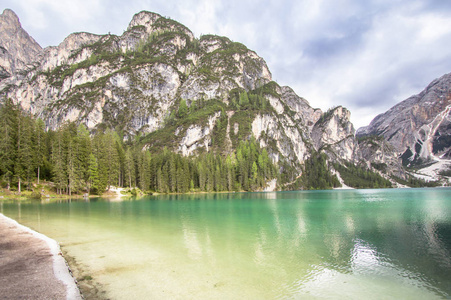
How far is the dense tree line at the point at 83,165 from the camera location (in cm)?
5294

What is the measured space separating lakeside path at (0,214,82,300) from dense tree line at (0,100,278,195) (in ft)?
166

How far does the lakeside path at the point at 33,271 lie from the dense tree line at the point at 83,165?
166ft

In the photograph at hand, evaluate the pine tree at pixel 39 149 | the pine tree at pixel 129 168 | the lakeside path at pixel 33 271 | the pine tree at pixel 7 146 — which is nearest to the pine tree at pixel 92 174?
the pine tree at pixel 39 149

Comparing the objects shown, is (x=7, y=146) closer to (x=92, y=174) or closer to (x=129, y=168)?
(x=92, y=174)

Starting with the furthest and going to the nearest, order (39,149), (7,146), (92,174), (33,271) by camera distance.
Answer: (92,174) → (39,149) → (7,146) → (33,271)

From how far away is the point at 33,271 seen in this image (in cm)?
912

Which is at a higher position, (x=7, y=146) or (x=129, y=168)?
(x=7, y=146)

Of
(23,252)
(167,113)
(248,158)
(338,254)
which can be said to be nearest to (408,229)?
(338,254)

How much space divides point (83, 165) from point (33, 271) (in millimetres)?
66996

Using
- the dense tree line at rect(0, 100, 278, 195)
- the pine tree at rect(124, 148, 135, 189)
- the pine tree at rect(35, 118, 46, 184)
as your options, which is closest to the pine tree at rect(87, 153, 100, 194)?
the dense tree line at rect(0, 100, 278, 195)

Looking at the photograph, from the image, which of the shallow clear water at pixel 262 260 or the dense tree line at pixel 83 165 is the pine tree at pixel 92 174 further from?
the shallow clear water at pixel 262 260

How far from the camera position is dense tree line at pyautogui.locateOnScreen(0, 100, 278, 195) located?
52.9m

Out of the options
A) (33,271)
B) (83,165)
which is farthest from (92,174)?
(33,271)

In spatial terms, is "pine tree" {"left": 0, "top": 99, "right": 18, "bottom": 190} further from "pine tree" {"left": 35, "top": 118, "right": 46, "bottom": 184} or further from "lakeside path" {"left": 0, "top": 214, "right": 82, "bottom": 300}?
"lakeside path" {"left": 0, "top": 214, "right": 82, "bottom": 300}
